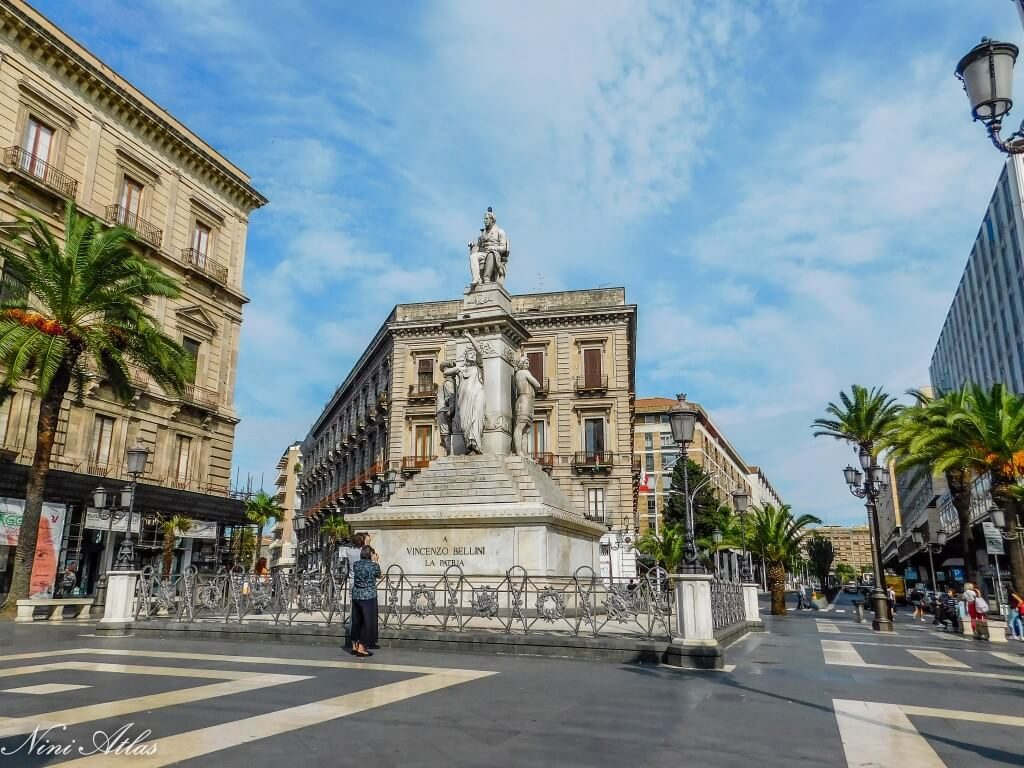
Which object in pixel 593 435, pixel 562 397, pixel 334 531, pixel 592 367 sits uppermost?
pixel 592 367

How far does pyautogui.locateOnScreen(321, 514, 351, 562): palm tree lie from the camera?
173 ft

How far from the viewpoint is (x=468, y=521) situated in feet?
43.6

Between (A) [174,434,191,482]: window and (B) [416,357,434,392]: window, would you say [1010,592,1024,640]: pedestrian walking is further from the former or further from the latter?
(B) [416,357,434,392]: window

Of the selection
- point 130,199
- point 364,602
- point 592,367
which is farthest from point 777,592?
point 130,199

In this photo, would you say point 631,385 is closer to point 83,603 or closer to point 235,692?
point 83,603

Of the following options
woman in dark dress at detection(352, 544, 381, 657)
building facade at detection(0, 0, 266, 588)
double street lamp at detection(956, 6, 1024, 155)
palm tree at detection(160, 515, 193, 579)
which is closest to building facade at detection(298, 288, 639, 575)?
building facade at detection(0, 0, 266, 588)

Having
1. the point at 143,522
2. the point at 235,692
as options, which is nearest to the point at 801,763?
the point at 235,692

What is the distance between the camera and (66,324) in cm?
2006

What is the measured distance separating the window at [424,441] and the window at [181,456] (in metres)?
17.2

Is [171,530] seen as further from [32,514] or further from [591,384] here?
[591,384]

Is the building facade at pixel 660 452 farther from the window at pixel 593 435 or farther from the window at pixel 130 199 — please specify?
the window at pixel 130 199

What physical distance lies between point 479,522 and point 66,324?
48.2ft

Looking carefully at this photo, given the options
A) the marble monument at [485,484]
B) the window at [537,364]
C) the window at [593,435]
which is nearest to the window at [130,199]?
the marble monument at [485,484]

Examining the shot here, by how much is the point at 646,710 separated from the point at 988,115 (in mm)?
6109
